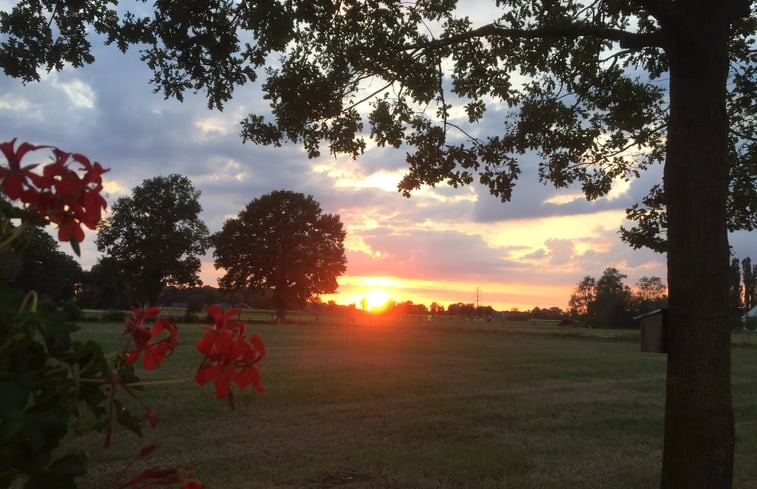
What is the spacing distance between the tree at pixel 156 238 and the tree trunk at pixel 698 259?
46519mm

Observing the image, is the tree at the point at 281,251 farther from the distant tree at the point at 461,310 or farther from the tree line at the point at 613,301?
the distant tree at the point at 461,310

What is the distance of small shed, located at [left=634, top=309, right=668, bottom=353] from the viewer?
412cm

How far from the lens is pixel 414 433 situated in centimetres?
758

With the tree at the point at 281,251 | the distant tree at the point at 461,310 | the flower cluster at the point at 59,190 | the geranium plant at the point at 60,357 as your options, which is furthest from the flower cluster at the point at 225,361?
the distant tree at the point at 461,310

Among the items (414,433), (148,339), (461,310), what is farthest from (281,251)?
(461,310)

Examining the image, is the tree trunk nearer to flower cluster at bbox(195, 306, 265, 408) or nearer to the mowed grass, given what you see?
the mowed grass

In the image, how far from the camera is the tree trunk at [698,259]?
12.1 ft

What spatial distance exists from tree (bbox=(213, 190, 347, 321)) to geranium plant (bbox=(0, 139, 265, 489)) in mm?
47383

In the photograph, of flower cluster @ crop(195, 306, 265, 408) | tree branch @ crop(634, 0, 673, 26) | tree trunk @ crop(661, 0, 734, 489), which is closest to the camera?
flower cluster @ crop(195, 306, 265, 408)

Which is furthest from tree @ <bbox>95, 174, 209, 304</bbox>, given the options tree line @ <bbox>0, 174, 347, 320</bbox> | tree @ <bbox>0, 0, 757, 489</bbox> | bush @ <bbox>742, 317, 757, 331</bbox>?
bush @ <bbox>742, 317, 757, 331</bbox>

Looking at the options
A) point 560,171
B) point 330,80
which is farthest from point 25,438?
point 560,171

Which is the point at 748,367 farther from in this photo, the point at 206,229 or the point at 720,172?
the point at 206,229

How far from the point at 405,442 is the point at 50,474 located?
6511 millimetres

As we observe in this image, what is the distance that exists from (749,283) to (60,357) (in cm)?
14332
